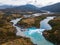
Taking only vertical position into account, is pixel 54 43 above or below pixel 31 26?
above

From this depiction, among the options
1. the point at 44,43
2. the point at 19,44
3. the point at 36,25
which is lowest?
the point at 36,25

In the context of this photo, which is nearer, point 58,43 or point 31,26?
point 58,43

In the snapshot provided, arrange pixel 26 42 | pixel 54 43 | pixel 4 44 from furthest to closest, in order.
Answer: pixel 54 43 → pixel 26 42 → pixel 4 44

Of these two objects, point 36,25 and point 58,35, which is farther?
point 36,25

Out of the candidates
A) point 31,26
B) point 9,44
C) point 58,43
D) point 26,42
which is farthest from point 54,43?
point 31,26

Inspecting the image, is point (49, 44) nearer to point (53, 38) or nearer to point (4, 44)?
point (53, 38)

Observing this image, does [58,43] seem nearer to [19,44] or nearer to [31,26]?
[19,44]

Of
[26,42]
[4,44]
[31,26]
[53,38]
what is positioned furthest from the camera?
[31,26]

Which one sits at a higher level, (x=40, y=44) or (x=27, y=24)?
(x=40, y=44)

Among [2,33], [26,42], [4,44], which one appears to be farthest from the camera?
[2,33]
